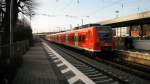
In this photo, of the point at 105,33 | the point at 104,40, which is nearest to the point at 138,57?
the point at 104,40

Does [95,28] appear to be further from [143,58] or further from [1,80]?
[1,80]

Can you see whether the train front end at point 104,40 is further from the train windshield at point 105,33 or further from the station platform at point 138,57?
the station platform at point 138,57

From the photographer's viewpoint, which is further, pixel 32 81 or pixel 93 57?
pixel 93 57

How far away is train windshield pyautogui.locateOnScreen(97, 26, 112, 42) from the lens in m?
23.1

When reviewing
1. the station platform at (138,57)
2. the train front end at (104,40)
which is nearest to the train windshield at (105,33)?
the train front end at (104,40)

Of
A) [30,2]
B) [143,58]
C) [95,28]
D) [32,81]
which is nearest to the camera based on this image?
[32,81]

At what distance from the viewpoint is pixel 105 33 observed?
2328 centimetres

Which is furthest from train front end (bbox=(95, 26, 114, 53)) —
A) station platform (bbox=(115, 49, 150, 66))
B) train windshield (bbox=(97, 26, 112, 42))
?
station platform (bbox=(115, 49, 150, 66))

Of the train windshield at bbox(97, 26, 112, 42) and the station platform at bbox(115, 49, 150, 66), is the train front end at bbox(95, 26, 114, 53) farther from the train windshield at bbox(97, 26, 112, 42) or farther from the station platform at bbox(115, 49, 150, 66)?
the station platform at bbox(115, 49, 150, 66)

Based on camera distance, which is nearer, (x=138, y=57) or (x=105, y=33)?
(x=138, y=57)

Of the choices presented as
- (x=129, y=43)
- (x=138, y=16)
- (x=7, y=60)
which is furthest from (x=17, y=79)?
(x=129, y=43)

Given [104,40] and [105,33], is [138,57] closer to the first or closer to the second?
[104,40]

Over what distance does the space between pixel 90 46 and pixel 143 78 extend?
11.2 meters

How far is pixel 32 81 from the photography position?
1116 centimetres
